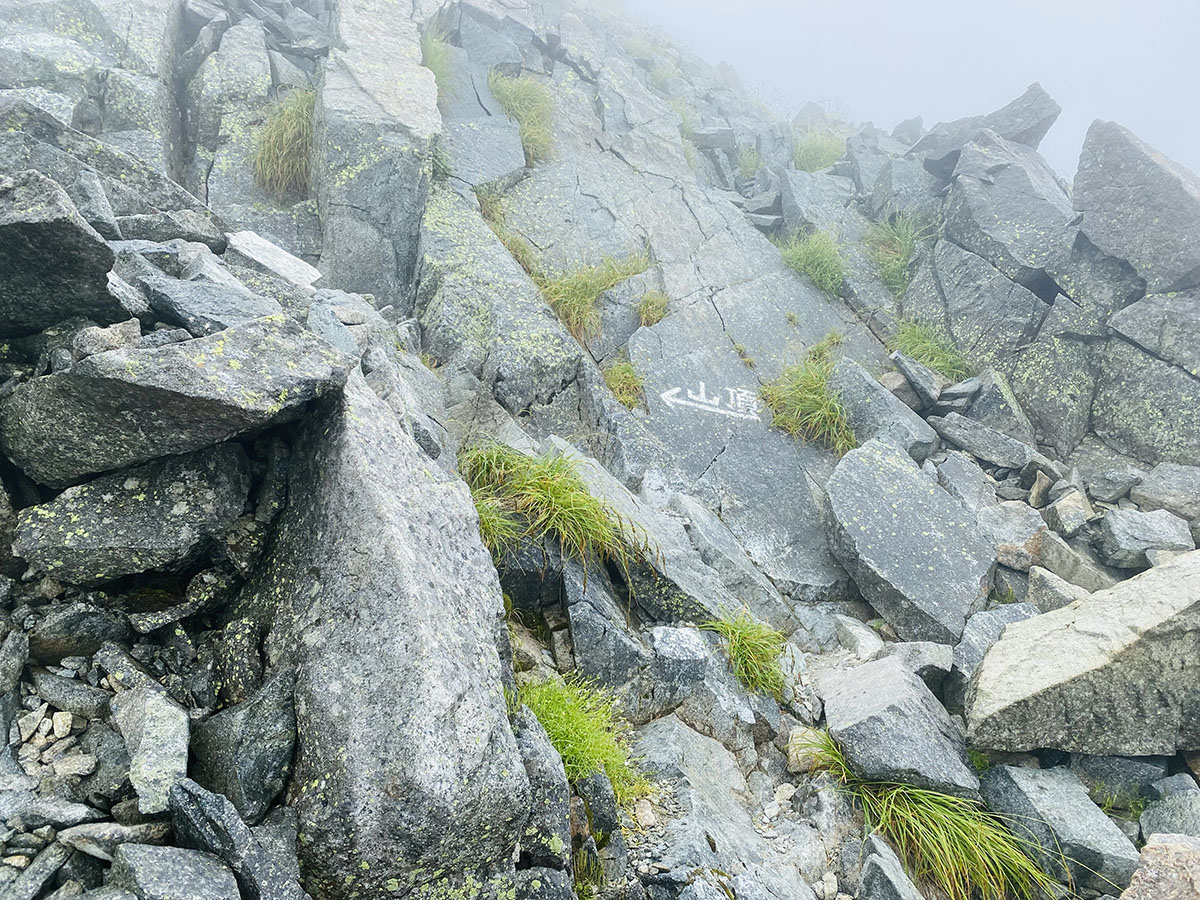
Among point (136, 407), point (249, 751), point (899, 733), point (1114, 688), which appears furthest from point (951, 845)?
point (136, 407)

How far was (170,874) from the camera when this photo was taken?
2.56 meters

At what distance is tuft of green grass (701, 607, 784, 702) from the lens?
20.7ft

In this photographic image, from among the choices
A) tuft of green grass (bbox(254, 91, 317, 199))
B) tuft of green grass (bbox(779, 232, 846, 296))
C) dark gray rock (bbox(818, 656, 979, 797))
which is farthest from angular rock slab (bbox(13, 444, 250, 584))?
tuft of green grass (bbox(779, 232, 846, 296))

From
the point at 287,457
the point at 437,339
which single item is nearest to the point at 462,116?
the point at 437,339

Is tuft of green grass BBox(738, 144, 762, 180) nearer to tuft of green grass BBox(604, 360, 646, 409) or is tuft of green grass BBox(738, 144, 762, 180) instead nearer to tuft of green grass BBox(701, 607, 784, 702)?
tuft of green grass BBox(604, 360, 646, 409)

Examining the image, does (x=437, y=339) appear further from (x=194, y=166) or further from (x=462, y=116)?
(x=462, y=116)

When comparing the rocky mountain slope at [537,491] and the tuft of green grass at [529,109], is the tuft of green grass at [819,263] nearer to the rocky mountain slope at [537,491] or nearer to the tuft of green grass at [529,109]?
the rocky mountain slope at [537,491]

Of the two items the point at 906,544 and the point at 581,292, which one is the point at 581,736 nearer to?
the point at 906,544

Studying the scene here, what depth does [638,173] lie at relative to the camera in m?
14.2

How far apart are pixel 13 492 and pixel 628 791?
3895 mm

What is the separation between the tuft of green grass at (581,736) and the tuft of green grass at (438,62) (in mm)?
11542

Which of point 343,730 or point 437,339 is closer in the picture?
point 343,730

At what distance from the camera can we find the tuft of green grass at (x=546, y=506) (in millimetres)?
5945

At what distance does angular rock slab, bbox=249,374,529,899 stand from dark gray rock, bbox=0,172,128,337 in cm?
129
